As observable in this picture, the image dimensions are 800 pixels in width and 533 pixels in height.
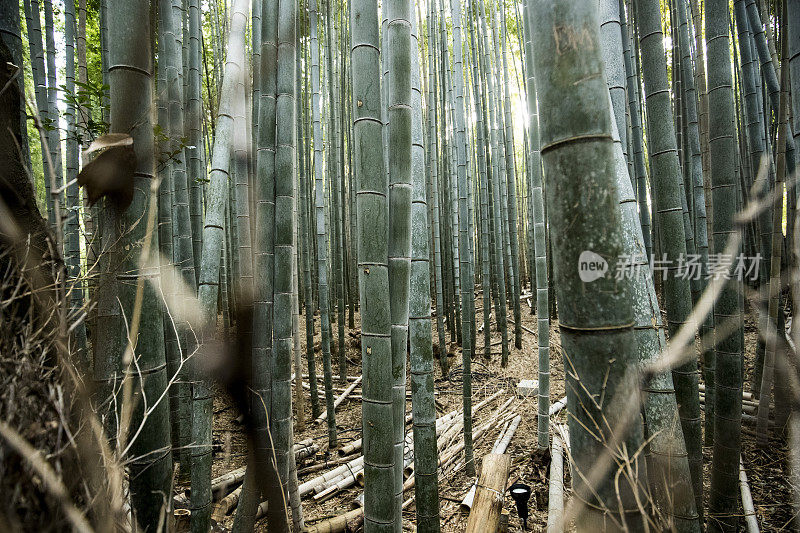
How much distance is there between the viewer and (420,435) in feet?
4.65

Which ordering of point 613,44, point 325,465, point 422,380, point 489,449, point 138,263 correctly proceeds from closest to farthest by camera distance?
point 138,263 → point 613,44 → point 422,380 → point 325,465 → point 489,449

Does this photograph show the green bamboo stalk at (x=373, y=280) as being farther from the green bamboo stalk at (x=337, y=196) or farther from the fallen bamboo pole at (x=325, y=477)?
the green bamboo stalk at (x=337, y=196)

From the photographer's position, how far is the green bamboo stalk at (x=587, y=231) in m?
0.61

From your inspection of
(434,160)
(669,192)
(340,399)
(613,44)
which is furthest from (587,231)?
(340,399)

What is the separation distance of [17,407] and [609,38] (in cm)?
166

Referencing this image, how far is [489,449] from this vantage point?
9.40 ft

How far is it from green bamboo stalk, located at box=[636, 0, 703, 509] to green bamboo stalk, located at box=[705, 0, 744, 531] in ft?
0.93

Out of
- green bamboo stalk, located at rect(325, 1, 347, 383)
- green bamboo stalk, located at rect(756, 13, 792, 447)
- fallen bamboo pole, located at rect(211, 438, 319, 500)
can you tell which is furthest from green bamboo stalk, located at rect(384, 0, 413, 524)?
green bamboo stalk, located at rect(325, 1, 347, 383)

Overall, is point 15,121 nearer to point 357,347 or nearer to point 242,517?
point 242,517

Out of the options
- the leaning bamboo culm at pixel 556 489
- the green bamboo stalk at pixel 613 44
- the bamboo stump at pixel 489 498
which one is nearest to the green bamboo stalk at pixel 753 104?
the green bamboo stalk at pixel 613 44

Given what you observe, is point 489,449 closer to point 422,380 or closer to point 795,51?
point 422,380

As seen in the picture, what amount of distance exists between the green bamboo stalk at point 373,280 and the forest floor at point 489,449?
48 cm

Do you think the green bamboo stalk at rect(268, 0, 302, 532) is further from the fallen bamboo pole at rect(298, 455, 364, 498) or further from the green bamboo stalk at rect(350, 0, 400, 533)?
the fallen bamboo pole at rect(298, 455, 364, 498)

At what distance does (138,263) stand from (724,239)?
1.93 m
